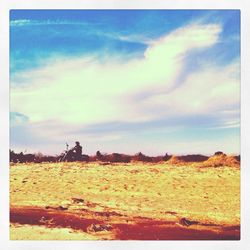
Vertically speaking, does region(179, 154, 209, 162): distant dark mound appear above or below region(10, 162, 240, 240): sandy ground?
above

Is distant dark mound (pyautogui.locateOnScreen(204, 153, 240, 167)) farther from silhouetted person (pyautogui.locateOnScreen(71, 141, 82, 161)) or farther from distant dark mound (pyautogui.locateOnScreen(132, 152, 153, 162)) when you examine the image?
silhouetted person (pyautogui.locateOnScreen(71, 141, 82, 161))

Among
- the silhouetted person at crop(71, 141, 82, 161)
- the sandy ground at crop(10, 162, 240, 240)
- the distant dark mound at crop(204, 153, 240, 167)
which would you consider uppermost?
the silhouetted person at crop(71, 141, 82, 161)

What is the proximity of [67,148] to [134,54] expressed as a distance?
818 millimetres

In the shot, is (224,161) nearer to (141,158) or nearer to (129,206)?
(141,158)

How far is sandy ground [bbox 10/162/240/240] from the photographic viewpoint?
422cm

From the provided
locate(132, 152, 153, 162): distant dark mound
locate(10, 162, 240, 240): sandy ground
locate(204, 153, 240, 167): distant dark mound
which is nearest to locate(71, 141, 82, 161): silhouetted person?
locate(10, 162, 240, 240): sandy ground

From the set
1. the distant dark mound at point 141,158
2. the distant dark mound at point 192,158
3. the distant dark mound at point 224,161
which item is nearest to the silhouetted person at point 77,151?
the distant dark mound at point 141,158

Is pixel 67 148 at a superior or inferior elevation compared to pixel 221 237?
superior

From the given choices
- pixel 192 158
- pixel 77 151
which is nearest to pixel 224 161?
pixel 192 158
